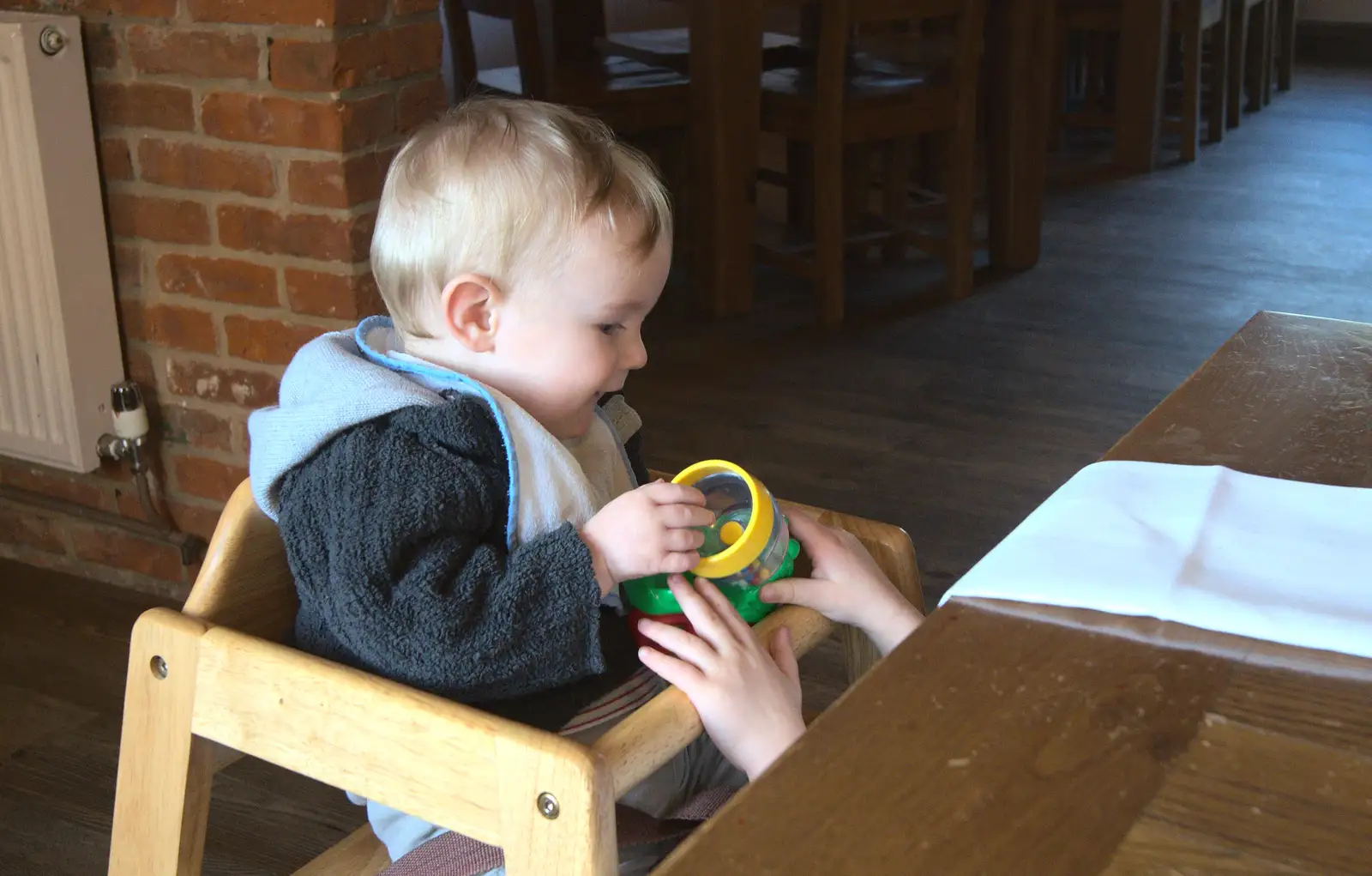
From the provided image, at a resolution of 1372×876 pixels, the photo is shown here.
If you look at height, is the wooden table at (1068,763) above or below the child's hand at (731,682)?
above

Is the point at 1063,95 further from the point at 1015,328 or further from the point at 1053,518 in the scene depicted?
the point at 1053,518

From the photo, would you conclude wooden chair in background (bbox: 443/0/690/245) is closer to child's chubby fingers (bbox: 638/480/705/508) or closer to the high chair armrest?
child's chubby fingers (bbox: 638/480/705/508)

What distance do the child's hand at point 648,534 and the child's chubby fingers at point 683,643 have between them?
56mm

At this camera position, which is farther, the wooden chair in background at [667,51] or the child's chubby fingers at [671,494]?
the wooden chair in background at [667,51]

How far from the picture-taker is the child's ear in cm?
98

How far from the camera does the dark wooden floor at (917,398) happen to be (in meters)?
1.70

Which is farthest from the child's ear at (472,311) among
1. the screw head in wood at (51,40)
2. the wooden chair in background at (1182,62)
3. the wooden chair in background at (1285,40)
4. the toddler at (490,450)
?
the wooden chair in background at (1285,40)

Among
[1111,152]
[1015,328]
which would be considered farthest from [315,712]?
[1111,152]

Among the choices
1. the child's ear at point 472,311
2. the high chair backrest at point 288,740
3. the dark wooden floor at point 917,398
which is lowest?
the dark wooden floor at point 917,398

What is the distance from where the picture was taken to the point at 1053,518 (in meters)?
0.70

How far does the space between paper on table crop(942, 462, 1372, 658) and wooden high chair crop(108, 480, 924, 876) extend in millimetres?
209

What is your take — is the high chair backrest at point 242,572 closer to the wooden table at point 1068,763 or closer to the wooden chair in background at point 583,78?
the wooden table at point 1068,763

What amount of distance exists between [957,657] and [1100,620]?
0.24 ft

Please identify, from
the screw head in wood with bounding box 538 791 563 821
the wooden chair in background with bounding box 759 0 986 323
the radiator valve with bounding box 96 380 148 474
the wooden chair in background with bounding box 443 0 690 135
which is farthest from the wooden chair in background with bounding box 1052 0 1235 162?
the screw head in wood with bounding box 538 791 563 821
